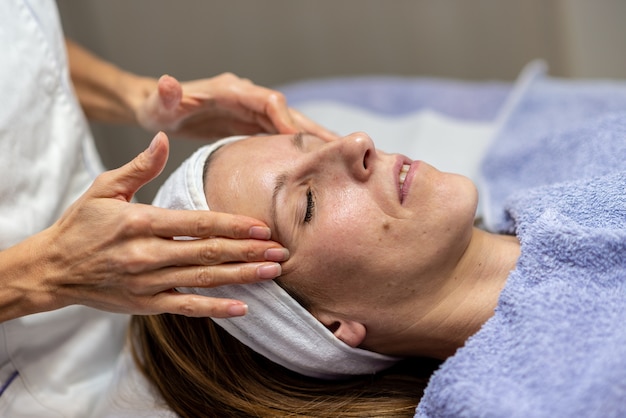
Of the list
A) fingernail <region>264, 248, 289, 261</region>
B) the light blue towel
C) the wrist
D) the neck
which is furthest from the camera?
the wrist

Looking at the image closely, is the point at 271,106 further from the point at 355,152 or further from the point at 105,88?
the point at 105,88

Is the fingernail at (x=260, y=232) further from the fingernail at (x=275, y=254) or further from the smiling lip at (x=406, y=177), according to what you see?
the smiling lip at (x=406, y=177)

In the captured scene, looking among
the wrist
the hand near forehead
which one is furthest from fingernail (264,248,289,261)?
the wrist

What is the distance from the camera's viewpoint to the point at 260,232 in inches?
42.3

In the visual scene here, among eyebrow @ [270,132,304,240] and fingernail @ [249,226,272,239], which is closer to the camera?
fingernail @ [249,226,272,239]

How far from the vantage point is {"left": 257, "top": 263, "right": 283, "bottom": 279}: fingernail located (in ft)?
3.52

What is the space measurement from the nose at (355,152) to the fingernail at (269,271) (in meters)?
0.22

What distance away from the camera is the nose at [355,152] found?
119 cm

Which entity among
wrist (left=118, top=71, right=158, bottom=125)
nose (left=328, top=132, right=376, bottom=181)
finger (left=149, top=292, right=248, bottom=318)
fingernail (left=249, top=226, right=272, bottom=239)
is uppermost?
wrist (left=118, top=71, right=158, bottom=125)

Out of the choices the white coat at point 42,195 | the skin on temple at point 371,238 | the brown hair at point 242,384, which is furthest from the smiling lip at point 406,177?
the white coat at point 42,195

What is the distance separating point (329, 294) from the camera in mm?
1191

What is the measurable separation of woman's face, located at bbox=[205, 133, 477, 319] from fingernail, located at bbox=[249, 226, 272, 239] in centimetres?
8

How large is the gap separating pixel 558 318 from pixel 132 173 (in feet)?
2.23

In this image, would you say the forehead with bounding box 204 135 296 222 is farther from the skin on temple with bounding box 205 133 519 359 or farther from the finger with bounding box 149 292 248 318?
the finger with bounding box 149 292 248 318
